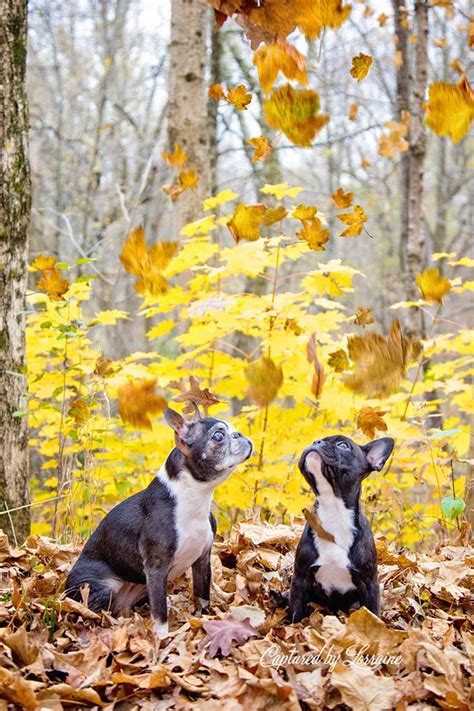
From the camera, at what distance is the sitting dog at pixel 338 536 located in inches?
112

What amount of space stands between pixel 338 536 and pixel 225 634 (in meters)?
0.57

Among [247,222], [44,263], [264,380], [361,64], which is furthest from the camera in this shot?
[264,380]

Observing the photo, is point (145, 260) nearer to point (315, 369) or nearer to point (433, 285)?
point (315, 369)

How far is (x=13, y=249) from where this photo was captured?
14.1ft

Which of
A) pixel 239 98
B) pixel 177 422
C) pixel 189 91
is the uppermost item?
pixel 189 91

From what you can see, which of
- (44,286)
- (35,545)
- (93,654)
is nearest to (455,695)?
(93,654)

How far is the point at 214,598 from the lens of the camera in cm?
338

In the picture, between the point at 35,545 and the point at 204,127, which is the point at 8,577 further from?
the point at 204,127

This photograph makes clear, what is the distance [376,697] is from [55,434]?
17.9 ft

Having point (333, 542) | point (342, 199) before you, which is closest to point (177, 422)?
point (333, 542)

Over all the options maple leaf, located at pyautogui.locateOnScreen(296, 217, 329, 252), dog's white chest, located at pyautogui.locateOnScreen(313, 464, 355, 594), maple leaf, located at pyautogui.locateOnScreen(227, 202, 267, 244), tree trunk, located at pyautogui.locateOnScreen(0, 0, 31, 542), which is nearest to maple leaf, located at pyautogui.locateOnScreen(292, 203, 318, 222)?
maple leaf, located at pyautogui.locateOnScreen(296, 217, 329, 252)

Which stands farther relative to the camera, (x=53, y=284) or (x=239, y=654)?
(x=53, y=284)

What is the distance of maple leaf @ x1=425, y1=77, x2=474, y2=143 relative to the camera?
112 inches

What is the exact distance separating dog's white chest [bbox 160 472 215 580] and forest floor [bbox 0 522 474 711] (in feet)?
0.88
